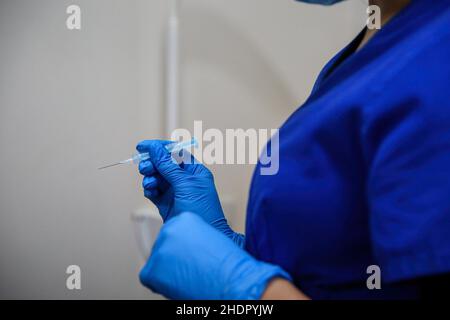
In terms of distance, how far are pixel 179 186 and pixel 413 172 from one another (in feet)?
1.60

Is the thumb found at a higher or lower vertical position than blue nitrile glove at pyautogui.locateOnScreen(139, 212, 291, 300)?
higher

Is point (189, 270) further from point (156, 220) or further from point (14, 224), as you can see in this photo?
point (14, 224)

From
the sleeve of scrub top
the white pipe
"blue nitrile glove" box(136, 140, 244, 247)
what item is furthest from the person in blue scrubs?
the white pipe

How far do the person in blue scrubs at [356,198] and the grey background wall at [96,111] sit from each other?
24.1 inches

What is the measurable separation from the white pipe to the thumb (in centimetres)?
28

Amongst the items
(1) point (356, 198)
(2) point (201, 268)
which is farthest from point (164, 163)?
(1) point (356, 198)

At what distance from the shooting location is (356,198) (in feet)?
1.51

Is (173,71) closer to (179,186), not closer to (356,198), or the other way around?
(179,186)

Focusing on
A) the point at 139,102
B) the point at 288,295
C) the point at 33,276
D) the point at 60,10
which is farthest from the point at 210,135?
the point at 288,295

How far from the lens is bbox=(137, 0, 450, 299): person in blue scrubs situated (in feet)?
1.29

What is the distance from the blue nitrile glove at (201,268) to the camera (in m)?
0.46

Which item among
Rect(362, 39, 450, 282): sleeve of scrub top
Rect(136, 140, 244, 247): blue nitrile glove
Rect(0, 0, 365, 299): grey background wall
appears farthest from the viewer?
Rect(0, 0, 365, 299): grey background wall

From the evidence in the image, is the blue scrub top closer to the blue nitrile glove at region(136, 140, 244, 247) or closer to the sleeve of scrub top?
the sleeve of scrub top
